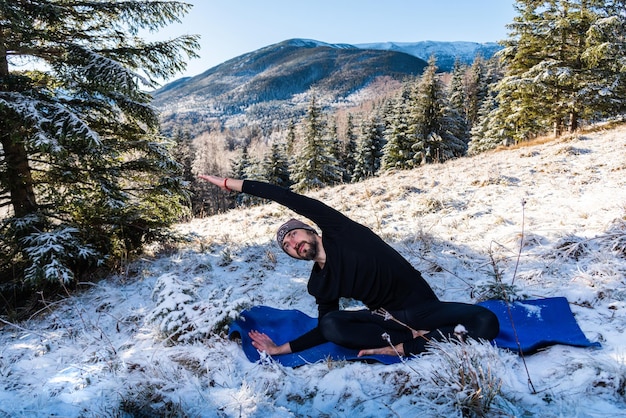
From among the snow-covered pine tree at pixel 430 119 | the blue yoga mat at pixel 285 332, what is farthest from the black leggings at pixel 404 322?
the snow-covered pine tree at pixel 430 119

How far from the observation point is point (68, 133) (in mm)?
4520

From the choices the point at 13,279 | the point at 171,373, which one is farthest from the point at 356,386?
the point at 13,279

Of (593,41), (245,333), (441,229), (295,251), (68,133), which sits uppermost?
(593,41)

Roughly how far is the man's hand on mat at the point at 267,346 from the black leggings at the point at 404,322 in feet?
1.29

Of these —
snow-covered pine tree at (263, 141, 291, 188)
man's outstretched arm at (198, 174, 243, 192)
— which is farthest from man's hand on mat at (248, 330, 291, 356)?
snow-covered pine tree at (263, 141, 291, 188)

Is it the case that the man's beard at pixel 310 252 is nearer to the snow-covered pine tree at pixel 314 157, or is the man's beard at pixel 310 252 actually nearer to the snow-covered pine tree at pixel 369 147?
the snow-covered pine tree at pixel 314 157

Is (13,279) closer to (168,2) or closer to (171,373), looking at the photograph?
(171,373)

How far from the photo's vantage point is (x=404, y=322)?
108 inches

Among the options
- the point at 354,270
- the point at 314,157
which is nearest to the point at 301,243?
the point at 354,270

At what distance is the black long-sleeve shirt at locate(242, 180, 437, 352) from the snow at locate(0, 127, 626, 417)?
569 mm

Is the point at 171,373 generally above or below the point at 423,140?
below

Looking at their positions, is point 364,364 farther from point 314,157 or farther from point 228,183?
point 314,157

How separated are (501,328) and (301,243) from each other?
6.08 ft

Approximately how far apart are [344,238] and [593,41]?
1522 cm
